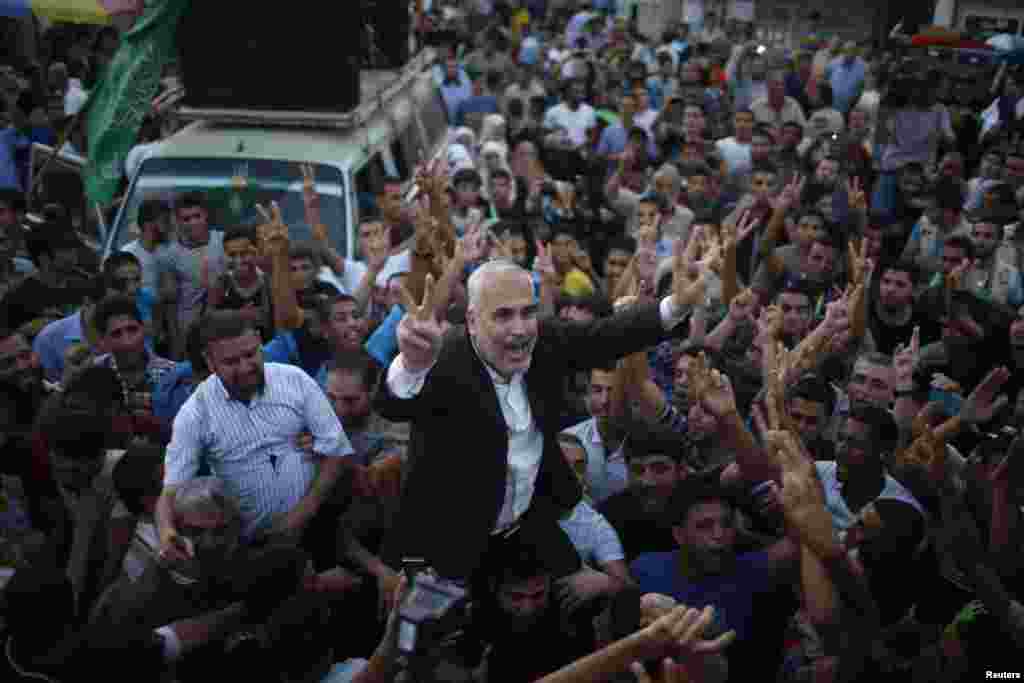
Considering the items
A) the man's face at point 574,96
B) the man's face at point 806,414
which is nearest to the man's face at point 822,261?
the man's face at point 806,414

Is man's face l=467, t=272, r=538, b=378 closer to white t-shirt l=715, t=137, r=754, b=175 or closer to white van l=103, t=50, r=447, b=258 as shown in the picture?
white van l=103, t=50, r=447, b=258

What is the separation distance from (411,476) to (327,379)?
1196mm

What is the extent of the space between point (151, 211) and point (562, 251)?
2.42 m

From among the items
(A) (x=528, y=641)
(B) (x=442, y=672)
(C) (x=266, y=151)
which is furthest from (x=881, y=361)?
(C) (x=266, y=151)

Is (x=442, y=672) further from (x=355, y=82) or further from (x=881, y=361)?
(x=355, y=82)

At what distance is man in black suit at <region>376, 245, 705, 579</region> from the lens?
9.73 ft

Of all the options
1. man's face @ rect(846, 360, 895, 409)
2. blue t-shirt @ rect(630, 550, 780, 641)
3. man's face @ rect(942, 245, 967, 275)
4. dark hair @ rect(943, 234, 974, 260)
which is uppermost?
dark hair @ rect(943, 234, 974, 260)

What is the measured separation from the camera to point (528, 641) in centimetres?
312

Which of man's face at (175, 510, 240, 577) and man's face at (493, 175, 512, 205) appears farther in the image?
man's face at (493, 175, 512, 205)

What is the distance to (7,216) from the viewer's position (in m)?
6.49

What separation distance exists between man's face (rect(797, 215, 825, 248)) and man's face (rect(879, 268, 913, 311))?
0.76 metres

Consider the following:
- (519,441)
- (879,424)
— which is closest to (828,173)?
(879,424)

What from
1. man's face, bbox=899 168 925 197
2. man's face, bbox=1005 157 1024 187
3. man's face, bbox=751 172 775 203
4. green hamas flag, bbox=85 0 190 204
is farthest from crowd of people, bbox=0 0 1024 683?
man's face, bbox=899 168 925 197

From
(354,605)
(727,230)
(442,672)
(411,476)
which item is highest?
(727,230)
